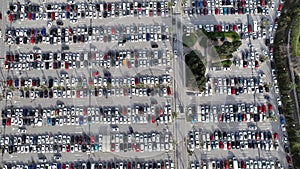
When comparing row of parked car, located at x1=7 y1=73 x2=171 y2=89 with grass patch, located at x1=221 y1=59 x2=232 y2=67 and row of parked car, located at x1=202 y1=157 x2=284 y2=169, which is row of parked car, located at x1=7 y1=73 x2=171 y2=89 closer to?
grass patch, located at x1=221 y1=59 x2=232 y2=67

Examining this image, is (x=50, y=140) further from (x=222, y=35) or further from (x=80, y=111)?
(x=222, y=35)

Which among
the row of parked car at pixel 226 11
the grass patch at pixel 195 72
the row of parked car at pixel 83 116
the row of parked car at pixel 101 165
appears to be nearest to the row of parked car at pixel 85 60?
the grass patch at pixel 195 72

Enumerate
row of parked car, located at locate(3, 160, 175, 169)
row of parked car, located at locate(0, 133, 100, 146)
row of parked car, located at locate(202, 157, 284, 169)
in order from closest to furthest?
row of parked car, located at locate(202, 157, 284, 169)
row of parked car, located at locate(3, 160, 175, 169)
row of parked car, located at locate(0, 133, 100, 146)

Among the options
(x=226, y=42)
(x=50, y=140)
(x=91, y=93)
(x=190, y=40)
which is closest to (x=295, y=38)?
(x=226, y=42)

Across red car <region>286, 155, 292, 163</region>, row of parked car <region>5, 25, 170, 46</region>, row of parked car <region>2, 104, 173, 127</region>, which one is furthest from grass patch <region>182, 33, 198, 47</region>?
red car <region>286, 155, 292, 163</region>

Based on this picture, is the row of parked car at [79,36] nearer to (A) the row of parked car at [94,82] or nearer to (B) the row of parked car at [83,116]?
(A) the row of parked car at [94,82]

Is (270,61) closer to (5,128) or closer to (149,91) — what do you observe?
(149,91)
